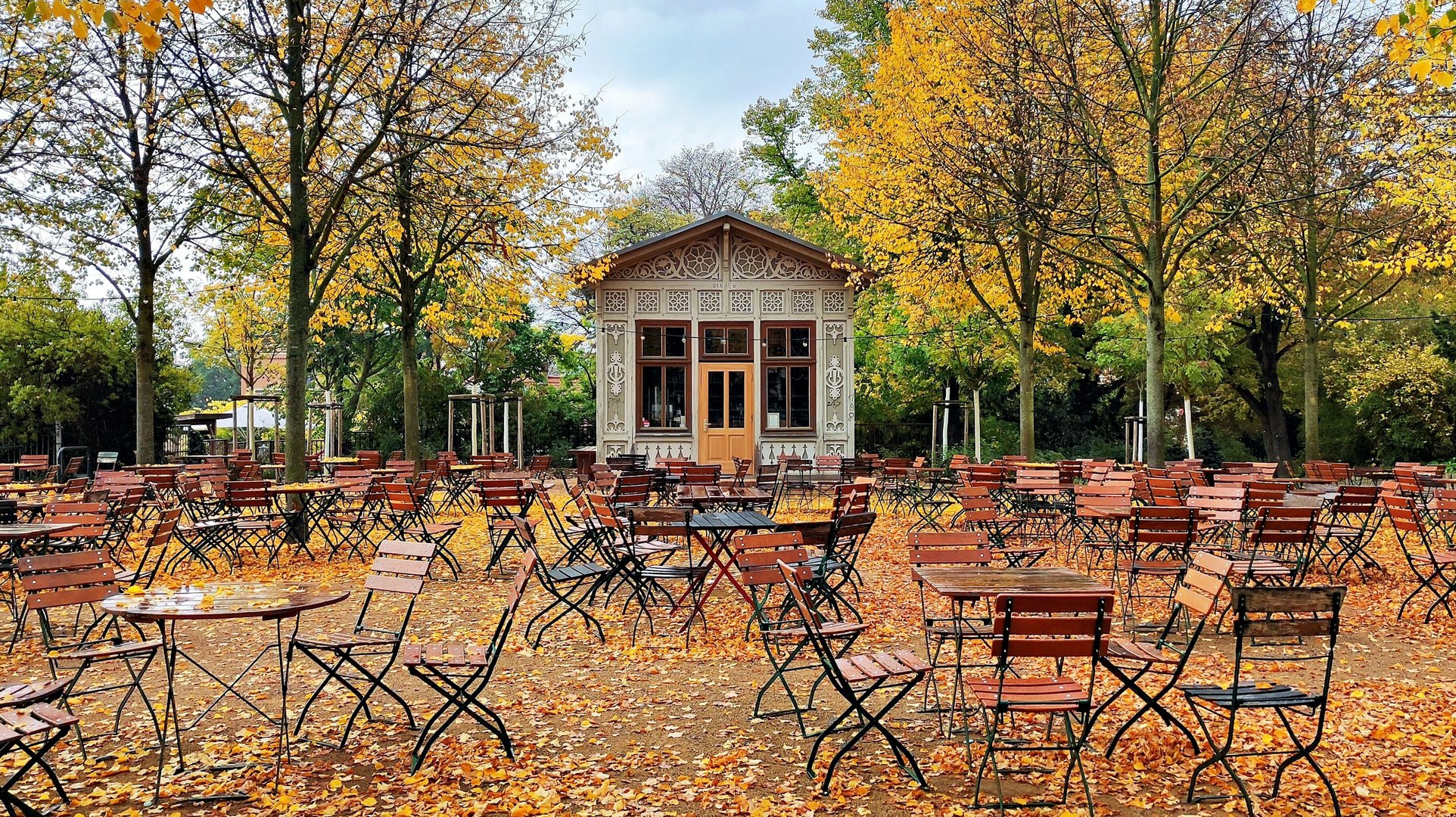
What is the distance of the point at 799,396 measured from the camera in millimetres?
22984

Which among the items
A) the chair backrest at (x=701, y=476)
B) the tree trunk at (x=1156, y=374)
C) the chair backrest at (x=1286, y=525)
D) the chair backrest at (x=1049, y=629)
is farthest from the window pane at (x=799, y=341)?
the chair backrest at (x=1049, y=629)

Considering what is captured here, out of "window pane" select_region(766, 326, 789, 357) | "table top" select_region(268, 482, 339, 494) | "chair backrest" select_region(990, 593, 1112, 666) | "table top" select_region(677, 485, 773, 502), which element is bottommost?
"chair backrest" select_region(990, 593, 1112, 666)

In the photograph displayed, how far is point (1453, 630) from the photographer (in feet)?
24.7

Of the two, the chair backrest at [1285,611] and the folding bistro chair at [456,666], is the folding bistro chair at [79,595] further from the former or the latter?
the chair backrest at [1285,611]

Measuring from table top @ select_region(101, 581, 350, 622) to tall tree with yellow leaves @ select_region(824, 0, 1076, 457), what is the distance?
10.9m

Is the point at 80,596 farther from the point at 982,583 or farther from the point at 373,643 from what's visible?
the point at 982,583

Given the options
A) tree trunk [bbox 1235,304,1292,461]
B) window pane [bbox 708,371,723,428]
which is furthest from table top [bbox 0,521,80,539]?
tree trunk [bbox 1235,304,1292,461]

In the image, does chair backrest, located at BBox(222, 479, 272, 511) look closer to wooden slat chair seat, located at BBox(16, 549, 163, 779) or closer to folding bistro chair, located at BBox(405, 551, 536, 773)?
wooden slat chair seat, located at BBox(16, 549, 163, 779)

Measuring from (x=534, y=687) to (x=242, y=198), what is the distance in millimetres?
14220

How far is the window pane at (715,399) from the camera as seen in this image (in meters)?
22.9

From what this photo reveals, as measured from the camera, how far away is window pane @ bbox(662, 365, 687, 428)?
22.9 m

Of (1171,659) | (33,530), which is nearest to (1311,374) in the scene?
(1171,659)

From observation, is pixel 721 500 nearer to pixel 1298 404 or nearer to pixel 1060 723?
pixel 1060 723

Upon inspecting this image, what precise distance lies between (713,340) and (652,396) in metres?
1.84
